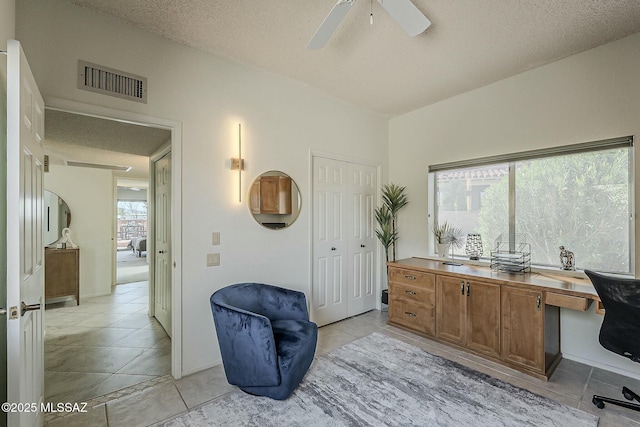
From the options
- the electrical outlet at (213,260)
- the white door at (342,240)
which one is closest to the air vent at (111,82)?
the electrical outlet at (213,260)

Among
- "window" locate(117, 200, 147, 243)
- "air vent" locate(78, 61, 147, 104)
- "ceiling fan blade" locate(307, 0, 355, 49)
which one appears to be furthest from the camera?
"window" locate(117, 200, 147, 243)

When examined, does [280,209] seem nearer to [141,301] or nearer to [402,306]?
[402,306]

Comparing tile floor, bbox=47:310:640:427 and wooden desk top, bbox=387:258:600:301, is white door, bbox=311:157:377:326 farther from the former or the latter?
tile floor, bbox=47:310:640:427

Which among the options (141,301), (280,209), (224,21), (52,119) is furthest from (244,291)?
(141,301)

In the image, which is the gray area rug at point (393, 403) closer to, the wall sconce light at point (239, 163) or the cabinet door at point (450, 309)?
the cabinet door at point (450, 309)

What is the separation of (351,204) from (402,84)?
1.54 metres

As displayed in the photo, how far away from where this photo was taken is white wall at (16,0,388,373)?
194 cm

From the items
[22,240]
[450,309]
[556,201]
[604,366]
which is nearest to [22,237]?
[22,240]

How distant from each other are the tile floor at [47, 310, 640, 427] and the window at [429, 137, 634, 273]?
3.10 feet

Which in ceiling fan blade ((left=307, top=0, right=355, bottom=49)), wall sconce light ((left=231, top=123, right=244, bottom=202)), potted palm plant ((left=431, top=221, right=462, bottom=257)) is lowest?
potted palm plant ((left=431, top=221, right=462, bottom=257))

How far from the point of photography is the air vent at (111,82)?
6.57 ft

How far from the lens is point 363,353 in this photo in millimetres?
2785

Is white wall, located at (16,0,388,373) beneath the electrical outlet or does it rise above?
above

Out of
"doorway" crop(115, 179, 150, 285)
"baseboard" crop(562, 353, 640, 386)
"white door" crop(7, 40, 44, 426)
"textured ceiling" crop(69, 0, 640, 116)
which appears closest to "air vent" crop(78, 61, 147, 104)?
"textured ceiling" crop(69, 0, 640, 116)
